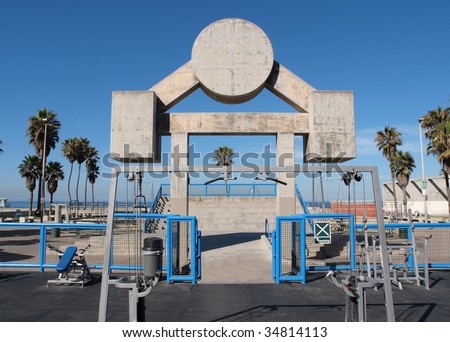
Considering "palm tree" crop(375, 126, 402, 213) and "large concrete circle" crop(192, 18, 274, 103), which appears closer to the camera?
"large concrete circle" crop(192, 18, 274, 103)

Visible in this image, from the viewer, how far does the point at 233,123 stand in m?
15.5

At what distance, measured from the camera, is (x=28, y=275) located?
11.9 meters

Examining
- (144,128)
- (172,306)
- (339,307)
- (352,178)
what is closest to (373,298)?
(339,307)

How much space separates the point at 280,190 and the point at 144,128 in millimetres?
6268

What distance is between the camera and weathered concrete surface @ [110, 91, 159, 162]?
48.0 feet

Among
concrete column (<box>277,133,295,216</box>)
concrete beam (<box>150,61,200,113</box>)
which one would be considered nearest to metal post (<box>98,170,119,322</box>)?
concrete beam (<box>150,61,200,113</box>)

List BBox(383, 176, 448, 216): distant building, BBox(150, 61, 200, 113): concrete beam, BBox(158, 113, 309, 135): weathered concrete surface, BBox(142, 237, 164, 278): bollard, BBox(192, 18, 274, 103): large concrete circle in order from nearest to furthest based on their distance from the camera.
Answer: BBox(142, 237, 164, 278): bollard → BBox(192, 18, 274, 103): large concrete circle → BBox(158, 113, 309, 135): weathered concrete surface → BBox(150, 61, 200, 113): concrete beam → BBox(383, 176, 448, 216): distant building

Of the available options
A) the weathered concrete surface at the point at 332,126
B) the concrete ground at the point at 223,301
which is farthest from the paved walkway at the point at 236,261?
the weathered concrete surface at the point at 332,126

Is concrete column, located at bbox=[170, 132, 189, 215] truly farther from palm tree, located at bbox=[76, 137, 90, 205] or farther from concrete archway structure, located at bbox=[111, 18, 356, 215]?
palm tree, located at bbox=[76, 137, 90, 205]

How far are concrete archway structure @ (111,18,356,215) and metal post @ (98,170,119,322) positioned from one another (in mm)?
8476

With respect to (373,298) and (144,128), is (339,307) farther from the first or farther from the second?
(144,128)

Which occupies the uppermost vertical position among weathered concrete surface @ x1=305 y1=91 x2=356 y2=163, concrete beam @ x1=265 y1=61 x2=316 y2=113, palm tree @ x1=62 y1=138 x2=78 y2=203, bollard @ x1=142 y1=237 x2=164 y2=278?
palm tree @ x1=62 y1=138 x2=78 y2=203

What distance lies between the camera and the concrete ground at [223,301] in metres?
7.59

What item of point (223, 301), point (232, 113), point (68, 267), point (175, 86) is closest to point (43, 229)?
point (68, 267)
